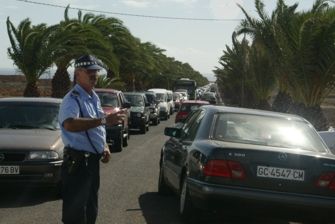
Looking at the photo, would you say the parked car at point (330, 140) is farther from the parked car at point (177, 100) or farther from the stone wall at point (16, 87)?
the parked car at point (177, 100)

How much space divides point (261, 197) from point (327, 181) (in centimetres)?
71

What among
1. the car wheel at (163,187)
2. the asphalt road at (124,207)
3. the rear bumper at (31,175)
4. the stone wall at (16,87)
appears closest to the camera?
the asphalt road at (124,207)

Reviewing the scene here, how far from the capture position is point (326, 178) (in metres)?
→ 6.43

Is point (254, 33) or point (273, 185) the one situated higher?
point (254, 33)

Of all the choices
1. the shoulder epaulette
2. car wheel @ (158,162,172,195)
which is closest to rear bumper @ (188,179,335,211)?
the shoulder epaulette

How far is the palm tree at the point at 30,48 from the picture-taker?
2655 cm

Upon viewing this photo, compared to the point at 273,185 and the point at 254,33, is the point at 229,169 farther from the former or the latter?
the point at 254,33

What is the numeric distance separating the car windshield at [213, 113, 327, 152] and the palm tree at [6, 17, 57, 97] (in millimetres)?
20145

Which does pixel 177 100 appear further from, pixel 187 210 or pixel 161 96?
pixel 187 210

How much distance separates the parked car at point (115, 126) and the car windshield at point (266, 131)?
925 cm

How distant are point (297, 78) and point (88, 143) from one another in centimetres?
1783

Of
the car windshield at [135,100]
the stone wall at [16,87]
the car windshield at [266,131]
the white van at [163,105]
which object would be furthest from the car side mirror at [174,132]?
the white van at [163,105]

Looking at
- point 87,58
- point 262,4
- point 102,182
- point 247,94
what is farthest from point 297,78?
point 247,94

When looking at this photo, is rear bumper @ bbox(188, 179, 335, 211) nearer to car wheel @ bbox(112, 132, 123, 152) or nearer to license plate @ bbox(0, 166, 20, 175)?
license plate @ bbox(0, 166, 20, 175)
